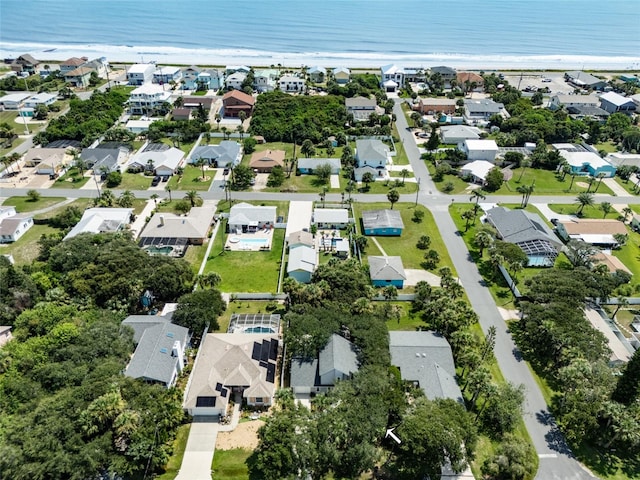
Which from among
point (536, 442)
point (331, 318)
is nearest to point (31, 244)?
point (331, 318)

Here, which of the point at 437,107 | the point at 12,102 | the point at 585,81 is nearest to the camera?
the point at 12,102

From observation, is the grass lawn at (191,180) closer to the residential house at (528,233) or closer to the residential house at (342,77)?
the residential house at (528,233)

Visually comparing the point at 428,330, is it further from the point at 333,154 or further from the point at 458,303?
the point at 333,154

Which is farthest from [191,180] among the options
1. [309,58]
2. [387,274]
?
[309,58]

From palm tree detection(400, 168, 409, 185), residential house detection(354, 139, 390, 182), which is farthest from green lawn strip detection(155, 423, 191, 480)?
palm tree detection(400, 168, 409, 185)

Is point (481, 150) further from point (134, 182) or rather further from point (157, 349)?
point (157, 349)

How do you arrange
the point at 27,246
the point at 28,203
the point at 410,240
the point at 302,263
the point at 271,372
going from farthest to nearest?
1. the point at 28,203
2. the point at 410,240
3. the point at 27,246
4. the point at 302,263
5. the point at 271,372

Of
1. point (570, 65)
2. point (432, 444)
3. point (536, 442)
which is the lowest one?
point (536, 442)
